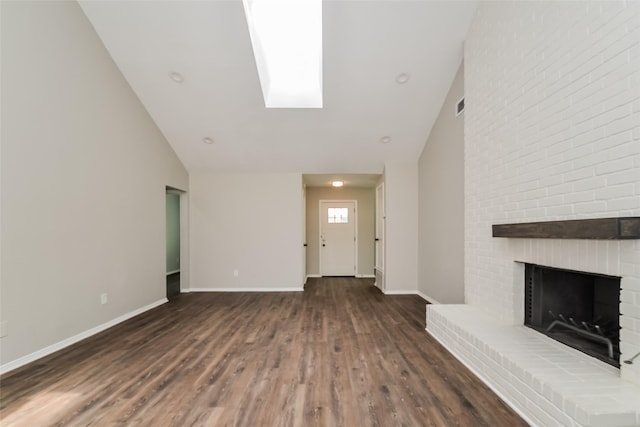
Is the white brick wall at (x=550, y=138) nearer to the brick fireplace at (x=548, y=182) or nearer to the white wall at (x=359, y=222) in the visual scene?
the brick fireplace at (x=548, y=182)

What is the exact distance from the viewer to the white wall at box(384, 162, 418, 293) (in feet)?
17.0

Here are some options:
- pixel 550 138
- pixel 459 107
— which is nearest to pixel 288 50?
pixel 459 107

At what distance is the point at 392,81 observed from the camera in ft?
12.3

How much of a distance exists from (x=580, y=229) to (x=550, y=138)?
73 centimetres

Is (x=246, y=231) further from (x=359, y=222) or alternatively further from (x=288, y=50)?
(x=288, y=50)

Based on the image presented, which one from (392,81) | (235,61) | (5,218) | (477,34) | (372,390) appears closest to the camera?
(372,390)

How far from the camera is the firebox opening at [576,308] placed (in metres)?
1.94

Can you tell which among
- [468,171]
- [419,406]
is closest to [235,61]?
[468,171]

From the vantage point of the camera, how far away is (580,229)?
5.81 ft

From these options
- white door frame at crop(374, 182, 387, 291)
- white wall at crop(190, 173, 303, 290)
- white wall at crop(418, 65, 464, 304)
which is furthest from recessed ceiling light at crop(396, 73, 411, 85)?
white wall at crop(190, 173, 303, 290)

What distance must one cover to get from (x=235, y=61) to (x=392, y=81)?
201cm

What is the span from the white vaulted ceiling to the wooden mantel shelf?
2301mm

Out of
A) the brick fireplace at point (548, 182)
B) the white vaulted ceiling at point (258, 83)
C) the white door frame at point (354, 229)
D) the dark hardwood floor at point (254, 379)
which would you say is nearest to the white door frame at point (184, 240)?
the white vaulted ceiling at point (258, 83)

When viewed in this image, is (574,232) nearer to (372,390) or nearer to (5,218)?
(372,390)
